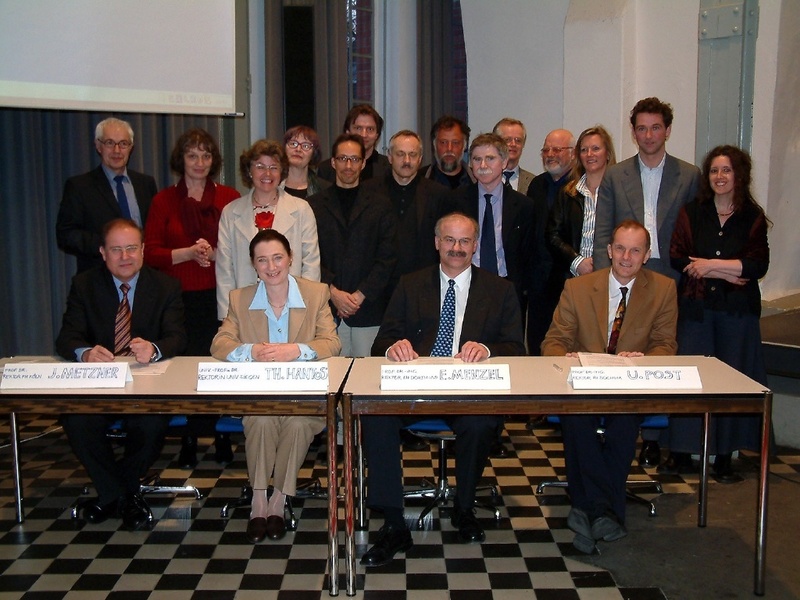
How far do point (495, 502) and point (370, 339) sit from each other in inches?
37.5

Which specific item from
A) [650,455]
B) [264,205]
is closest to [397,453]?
[264,205]

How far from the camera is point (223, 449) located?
430cm

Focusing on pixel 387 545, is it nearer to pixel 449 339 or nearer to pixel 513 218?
pixel 449 339

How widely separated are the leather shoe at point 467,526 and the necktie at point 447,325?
624mm

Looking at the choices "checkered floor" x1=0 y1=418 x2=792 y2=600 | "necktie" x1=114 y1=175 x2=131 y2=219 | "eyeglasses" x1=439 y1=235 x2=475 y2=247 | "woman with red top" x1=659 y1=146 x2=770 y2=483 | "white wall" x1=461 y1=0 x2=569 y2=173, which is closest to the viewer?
"checkered floor" x1=0 y1=418 x2=792 y2=600

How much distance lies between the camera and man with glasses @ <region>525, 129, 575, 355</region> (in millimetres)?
4477

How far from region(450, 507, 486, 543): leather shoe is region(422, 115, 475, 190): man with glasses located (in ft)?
5.88

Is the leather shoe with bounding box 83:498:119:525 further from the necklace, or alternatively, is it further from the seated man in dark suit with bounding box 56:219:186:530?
the necklace

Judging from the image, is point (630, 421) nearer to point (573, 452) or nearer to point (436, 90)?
point (573, 452)

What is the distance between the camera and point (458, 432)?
10.9ft

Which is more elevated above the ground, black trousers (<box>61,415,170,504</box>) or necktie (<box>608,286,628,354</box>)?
necktie (<box>608,286,628,354</box>)

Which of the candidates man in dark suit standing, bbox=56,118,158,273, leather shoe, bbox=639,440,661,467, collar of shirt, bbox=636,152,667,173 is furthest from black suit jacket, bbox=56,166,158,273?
leather shoe, bbox=639,440,661,467

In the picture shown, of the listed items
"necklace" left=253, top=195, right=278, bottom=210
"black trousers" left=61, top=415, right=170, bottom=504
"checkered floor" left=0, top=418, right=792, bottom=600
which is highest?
"necklace" left=253, top=195, right=278, bottom=210

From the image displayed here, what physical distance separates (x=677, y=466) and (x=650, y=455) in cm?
15
